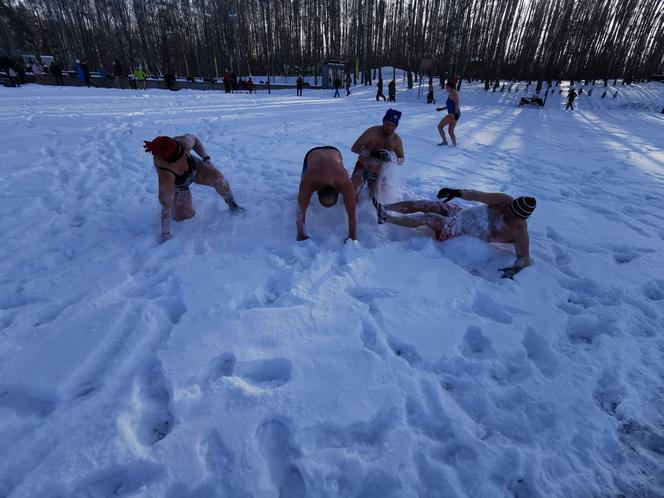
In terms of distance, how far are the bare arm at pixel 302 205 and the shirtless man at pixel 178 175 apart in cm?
105

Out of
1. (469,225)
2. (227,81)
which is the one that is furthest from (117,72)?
(469,225)

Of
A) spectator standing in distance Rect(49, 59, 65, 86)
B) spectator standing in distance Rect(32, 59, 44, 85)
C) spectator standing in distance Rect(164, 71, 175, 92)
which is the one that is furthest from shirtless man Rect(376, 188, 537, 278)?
spectator standing in distance Rect(32, 59, 44, 85)

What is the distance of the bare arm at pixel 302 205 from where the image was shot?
10.7 feet

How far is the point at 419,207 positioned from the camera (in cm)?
379

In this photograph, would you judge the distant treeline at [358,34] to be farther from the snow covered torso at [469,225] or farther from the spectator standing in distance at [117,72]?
the snow covered torso at [469,225]

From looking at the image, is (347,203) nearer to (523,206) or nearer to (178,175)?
(523,206)

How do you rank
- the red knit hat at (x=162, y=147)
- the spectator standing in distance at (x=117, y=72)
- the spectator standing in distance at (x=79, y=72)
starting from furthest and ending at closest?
the spectator standing in distance at (x=117, y=72) < the spectator standing in distance at (x=79, y=72) < the red knit hat at (x=162, y=147)

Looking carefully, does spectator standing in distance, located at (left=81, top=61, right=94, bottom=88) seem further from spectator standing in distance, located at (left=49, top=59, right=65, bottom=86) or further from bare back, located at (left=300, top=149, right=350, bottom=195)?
bare back, located at (left=300, top=149, right=350, bottom=195)

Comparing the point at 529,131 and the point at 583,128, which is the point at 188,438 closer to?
the point at 529,131

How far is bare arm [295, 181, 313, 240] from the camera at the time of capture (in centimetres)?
326

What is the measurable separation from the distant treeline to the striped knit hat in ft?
70.9

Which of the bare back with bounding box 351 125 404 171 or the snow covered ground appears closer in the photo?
the snow covered ground

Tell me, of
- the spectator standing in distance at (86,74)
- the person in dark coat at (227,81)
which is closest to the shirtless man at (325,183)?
the person in dark coat at (227,81)

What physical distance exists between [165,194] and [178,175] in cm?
30
